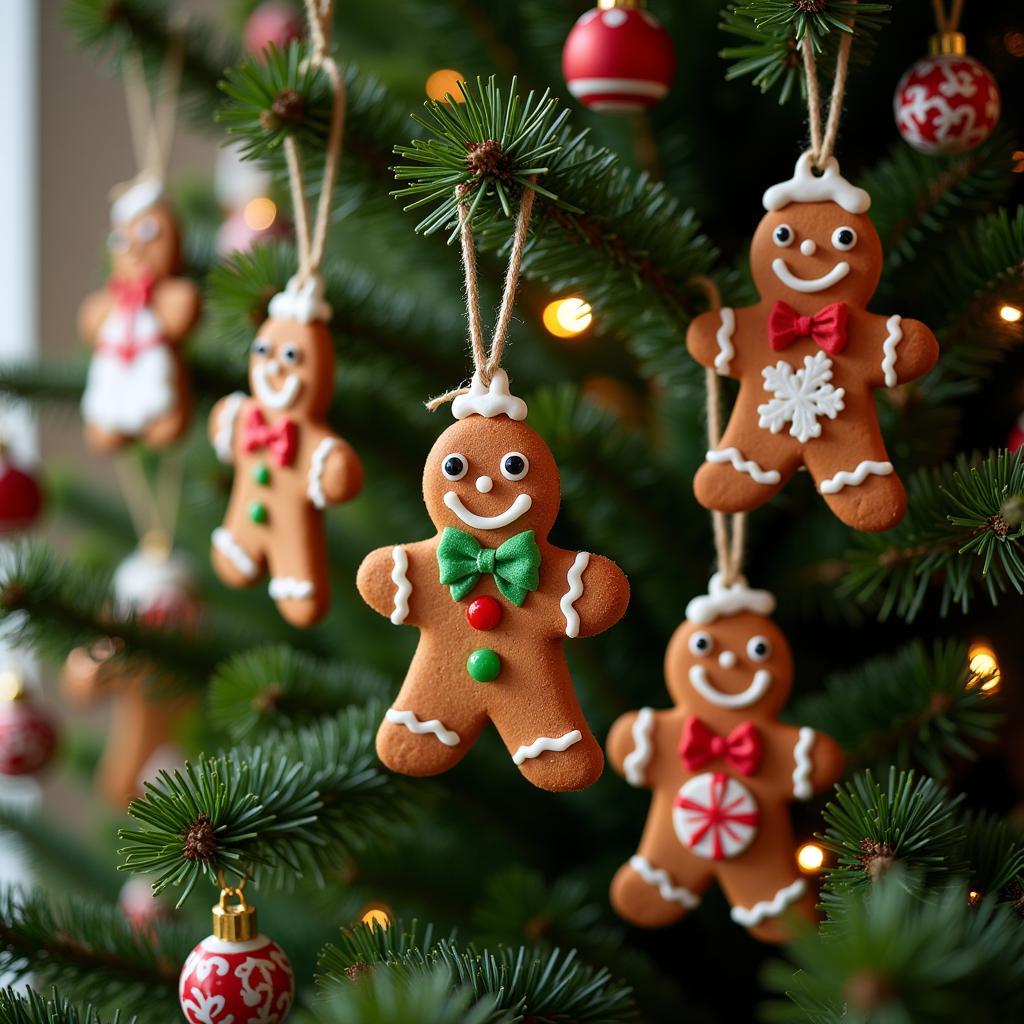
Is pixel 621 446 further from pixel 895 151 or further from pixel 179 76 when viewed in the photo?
pixel 179 76

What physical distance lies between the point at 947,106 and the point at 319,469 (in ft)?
1.55

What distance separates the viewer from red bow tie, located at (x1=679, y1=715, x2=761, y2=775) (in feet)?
2.21

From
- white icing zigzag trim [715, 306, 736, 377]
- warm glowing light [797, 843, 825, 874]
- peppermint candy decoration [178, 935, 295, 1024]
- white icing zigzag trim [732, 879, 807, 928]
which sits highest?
white icing zigzag trim [715, 306, 736, 377]

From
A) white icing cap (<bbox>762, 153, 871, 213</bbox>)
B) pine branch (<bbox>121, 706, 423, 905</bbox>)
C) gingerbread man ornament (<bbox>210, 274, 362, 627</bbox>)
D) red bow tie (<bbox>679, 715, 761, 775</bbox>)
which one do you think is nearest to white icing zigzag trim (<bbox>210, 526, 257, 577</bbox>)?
gingerbread man ornament (<bbox>210, 274, 362, 627</bbox>)

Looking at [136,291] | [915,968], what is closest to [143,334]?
[136,291]

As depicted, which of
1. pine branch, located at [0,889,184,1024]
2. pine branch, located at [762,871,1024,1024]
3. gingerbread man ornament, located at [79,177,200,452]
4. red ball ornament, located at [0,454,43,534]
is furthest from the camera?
red ball ornament, located at [0,454,43,534]

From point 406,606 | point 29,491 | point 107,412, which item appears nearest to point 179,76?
point 107,412

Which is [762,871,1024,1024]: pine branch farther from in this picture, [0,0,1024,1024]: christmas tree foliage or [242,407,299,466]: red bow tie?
[242,407,299,466]: red bow tie

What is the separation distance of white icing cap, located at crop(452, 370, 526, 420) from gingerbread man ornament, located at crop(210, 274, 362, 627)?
0.13 meters

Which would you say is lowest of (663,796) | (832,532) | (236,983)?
(236,983)

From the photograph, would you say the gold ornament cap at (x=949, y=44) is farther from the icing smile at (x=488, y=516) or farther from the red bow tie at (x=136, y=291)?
the red bow tie at (x=136, y=291)

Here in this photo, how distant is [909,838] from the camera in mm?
524

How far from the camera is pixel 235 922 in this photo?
606 mm

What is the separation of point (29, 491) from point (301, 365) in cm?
57
